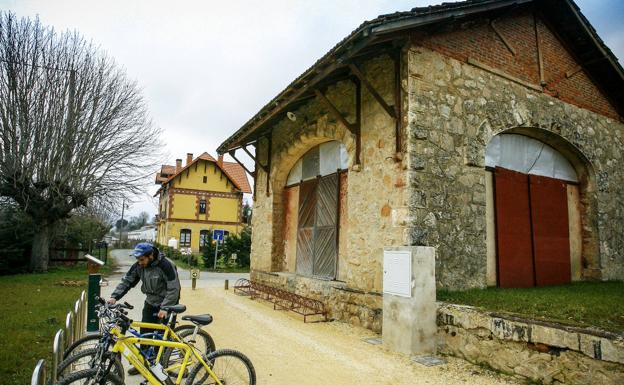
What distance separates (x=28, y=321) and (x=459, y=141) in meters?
8.10

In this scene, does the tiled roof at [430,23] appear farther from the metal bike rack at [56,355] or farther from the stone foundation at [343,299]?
the metal bike rack at [56,355]

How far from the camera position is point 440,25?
645cm

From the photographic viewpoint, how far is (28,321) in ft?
21.7

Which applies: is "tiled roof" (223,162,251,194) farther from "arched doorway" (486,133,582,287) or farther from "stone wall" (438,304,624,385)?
"stone wall" (438,304,624,385)

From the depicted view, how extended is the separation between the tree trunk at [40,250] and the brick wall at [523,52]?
54.6 feet

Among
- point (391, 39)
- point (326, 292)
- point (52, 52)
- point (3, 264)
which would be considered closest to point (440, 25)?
point (391, 39)

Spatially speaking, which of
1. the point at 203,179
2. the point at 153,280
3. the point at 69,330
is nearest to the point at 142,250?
the point at 153,280

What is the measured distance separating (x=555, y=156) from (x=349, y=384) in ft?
23.6

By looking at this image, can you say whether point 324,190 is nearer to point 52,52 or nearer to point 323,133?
point 323,133

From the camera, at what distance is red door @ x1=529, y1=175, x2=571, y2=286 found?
744cm

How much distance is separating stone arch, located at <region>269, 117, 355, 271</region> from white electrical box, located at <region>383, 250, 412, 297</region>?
3621 mm

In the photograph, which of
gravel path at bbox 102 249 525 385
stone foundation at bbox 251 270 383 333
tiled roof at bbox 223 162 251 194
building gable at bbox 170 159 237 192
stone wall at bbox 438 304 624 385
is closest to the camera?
stone wall at bbox 438 304 624 385

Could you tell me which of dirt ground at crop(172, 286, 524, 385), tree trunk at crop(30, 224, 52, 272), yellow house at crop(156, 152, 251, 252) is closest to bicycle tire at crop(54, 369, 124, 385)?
dirt ground at crop(172, 286, 524, 385)

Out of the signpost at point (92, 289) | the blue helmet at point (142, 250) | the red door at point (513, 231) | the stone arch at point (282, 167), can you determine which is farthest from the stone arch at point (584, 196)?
the signpost at point (92, 289)
